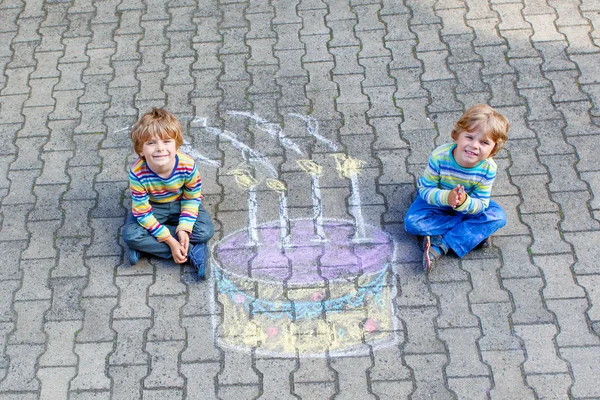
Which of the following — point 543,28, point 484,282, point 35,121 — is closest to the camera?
point 484,282

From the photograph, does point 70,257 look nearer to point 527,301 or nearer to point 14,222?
point 14,222

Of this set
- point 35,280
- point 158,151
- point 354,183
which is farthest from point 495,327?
point 35,280

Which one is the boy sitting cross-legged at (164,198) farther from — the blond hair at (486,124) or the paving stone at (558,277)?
the paving stone at (558,277)

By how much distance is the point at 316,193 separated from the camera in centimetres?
464

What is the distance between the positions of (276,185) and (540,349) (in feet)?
5.88

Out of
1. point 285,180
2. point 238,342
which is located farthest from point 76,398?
point 285,180

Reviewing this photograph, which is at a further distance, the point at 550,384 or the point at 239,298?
the point at 239,298

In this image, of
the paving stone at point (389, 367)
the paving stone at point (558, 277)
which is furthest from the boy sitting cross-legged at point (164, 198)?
the paving stone at point (558, 277)

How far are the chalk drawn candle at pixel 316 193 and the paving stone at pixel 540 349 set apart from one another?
47.4 inches

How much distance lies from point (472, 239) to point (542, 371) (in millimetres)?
800

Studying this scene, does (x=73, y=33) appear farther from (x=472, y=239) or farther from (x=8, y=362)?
(x=472, y=239)

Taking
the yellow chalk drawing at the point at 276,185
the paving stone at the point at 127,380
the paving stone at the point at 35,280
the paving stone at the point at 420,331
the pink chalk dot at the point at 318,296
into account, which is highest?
the yellow chalk drawing at the point at 276,185

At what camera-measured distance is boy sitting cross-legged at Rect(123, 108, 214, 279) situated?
13.2 feet

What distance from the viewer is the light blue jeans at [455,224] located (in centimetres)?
417
